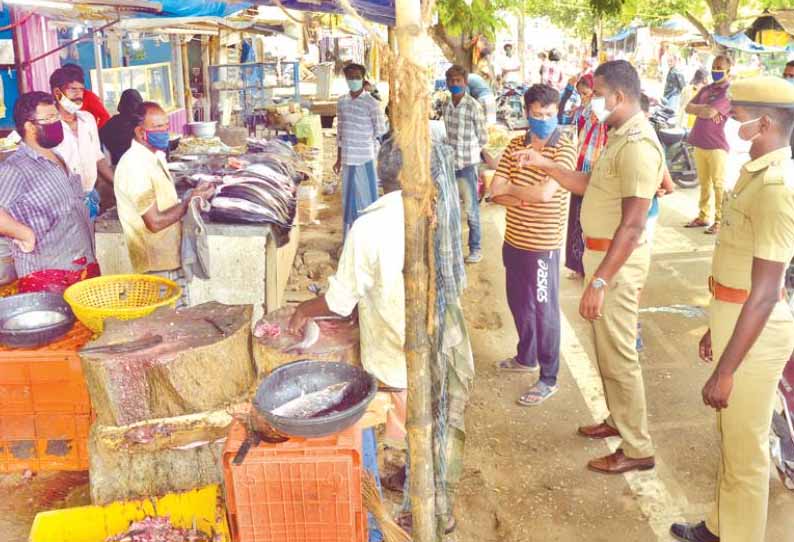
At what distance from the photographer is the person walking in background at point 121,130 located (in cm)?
680

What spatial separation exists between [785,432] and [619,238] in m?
1.52

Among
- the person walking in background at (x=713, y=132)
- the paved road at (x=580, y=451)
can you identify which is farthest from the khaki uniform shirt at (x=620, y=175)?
the person walking in background at (x=713, y=132)

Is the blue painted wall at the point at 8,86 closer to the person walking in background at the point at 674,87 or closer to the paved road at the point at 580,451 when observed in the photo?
the paved road at the point at 580,451

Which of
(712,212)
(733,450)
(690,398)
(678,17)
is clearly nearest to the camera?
(733,450)

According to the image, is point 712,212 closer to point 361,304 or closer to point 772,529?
point 772,529

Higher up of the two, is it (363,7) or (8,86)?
(363,7)

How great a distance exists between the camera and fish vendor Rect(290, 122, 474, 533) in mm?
2973

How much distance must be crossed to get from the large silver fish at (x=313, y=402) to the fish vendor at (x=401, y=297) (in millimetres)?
347

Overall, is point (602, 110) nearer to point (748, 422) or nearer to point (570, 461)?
point (748, 422)

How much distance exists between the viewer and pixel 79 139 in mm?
6211

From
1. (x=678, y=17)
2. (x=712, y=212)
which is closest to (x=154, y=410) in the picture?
(x=712, y=212)

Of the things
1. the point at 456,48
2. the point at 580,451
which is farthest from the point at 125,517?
the point at 456,48

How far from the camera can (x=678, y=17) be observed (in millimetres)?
26562

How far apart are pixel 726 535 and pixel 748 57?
2907 cm
